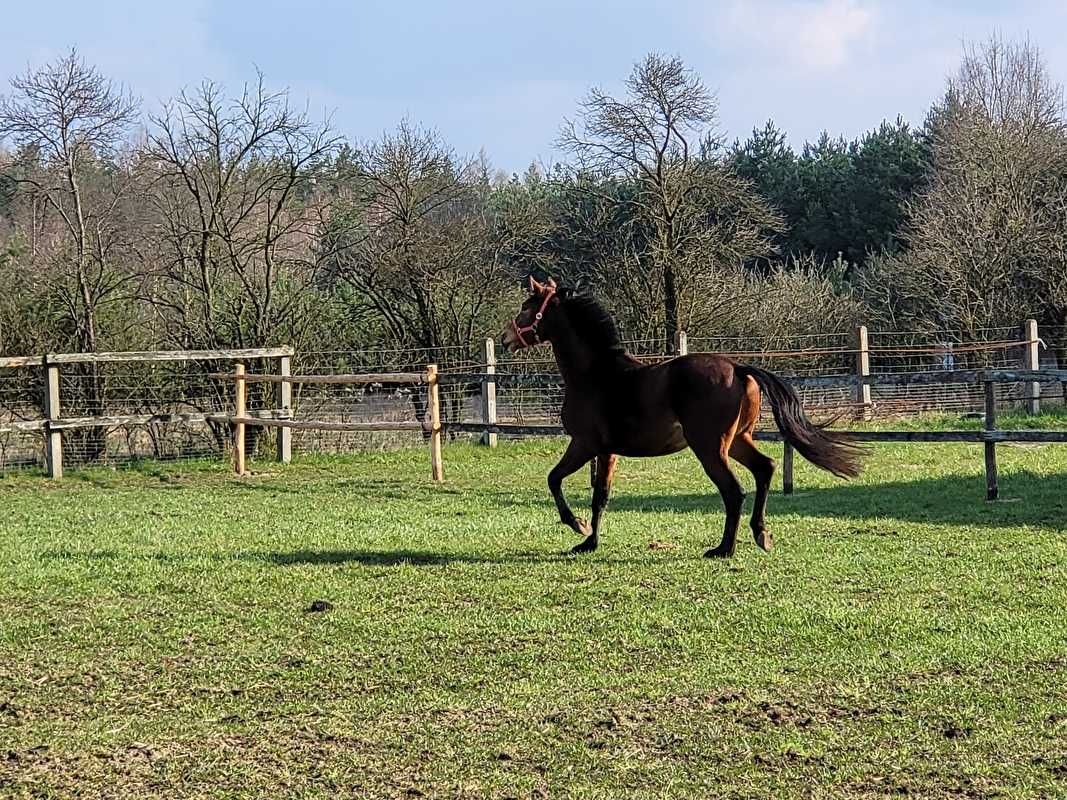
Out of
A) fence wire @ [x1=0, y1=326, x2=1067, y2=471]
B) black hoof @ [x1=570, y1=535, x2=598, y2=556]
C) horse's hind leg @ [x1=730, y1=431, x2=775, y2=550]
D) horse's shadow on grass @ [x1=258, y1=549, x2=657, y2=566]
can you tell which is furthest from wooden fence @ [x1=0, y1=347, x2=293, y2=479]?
horse's hind leg @ [x1=730, y1=431, x2=775, y2=550]

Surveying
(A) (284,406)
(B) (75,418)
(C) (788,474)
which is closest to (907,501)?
(C) (788,474)

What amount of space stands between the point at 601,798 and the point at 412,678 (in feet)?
5.28

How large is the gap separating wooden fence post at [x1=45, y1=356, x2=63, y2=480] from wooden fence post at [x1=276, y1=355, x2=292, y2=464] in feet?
9.40

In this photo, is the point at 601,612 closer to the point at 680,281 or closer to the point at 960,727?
the point at 960,727

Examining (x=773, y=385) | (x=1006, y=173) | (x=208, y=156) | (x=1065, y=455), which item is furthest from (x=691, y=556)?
(x=1006, y=173)

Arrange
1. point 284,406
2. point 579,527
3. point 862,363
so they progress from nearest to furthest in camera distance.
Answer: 1. point 579,527
2. point 284,406
3. point 862,363

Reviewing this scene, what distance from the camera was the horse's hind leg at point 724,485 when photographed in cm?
773

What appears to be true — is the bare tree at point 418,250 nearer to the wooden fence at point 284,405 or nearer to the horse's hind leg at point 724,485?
the wooden fence at point 284,405

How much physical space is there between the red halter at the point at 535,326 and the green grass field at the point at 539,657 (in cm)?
148

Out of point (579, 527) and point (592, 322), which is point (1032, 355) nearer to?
point (592, 322)

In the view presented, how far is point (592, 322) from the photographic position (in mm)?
8484

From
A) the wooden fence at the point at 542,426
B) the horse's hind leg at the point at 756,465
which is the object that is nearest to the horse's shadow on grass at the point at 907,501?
the wooden fence at the point at 542,426

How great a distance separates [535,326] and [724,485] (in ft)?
6.43

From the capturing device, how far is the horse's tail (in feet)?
26.1
